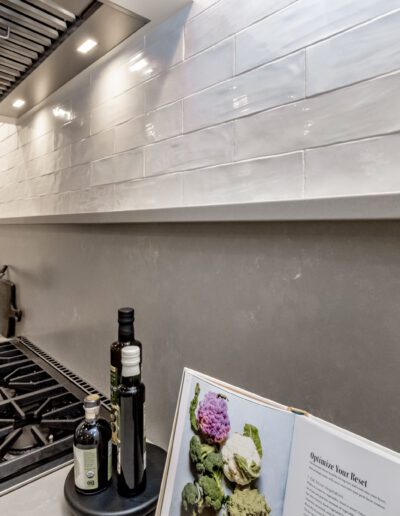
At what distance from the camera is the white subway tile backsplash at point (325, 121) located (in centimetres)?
51

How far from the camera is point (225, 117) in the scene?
743mm

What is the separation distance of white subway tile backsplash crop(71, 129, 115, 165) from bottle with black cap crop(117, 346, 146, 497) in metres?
0.72

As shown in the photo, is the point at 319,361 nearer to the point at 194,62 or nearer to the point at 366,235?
the point at 366,235

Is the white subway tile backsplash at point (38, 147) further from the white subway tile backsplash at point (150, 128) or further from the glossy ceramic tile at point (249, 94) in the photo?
the glossy ceramic tile at point (249, 94)

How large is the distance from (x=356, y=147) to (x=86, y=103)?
97 cm

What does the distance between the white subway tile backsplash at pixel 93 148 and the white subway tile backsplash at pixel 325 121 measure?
52 centimetres

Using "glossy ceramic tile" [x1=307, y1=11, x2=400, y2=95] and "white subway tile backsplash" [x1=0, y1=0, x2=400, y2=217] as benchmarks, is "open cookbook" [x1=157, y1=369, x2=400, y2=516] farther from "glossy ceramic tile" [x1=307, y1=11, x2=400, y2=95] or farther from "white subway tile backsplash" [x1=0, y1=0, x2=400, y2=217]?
"glossy ceramic tile" [x1=307, y1=11, x2=400, y2=95]

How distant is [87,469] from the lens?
0.62m

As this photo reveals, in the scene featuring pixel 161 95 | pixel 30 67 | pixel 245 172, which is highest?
pixel 30 67

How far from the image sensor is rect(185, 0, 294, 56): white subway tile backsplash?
2.21ft

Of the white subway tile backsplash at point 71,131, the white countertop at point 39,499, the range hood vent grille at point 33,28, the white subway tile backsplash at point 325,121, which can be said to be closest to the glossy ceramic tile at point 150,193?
the white subway tile backsplash at point 325,121

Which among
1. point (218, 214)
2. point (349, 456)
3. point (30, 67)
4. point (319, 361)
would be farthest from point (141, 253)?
point (30, 67)

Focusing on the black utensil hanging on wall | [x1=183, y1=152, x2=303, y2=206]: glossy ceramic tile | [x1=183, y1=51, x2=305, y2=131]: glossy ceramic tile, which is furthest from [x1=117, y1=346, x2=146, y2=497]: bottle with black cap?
the black utensil hanging on wall

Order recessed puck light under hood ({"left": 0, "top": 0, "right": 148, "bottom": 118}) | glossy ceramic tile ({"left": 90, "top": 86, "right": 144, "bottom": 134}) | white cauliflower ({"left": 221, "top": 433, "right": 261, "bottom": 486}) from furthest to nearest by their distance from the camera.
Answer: glossy ceramic tile ({"left": 90, "top": 86, "right": 144, "bottom": 134})
recessed puck light under hood ({"left": 0, "top": 0, "right": 148, "bottom": 118})
white cauliflower ({"left": 221, "top": 433, "right": 261, "bottom": 486})
